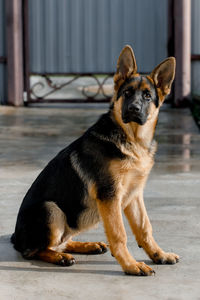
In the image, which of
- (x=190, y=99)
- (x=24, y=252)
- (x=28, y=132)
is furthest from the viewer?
(x=190, y=99)

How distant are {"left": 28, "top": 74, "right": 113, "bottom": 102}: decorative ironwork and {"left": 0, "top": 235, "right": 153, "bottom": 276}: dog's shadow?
32.5ft

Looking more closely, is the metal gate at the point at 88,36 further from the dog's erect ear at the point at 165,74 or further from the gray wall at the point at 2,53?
the dog's erect ear at the point at 165,74

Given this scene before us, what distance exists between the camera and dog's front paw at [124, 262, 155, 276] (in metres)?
3.99

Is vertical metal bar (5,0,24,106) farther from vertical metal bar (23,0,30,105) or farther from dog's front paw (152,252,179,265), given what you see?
dog's front paw (152,252,179,265)

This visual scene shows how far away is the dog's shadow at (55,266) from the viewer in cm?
411

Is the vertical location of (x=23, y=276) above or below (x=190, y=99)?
above

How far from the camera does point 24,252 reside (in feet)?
14.0

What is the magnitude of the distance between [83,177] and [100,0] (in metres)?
10.4

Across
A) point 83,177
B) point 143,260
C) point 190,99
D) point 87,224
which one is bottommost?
point 190,99

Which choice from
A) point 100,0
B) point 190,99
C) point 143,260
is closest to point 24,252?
point 143,260

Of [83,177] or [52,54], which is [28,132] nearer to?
[52,54]

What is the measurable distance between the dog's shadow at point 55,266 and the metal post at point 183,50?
920 cm

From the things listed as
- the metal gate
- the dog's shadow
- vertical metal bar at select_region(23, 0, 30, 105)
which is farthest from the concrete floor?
the metal gate

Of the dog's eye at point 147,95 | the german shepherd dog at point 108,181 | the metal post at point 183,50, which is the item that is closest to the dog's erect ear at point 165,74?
the german shepherd dog at point 108,181
